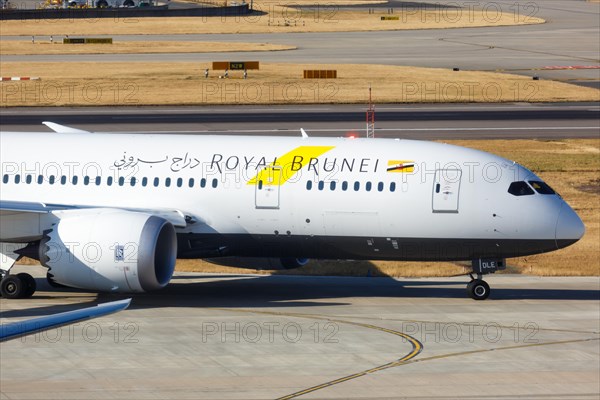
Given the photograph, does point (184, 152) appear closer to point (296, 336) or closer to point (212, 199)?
point (212, 199)

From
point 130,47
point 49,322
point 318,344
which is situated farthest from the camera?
point 130,47

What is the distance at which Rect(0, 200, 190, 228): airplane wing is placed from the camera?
31.3 metres

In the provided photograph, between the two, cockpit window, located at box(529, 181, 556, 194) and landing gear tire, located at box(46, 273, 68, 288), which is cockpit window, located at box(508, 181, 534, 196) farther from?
landing gear tire, located at box(46, 273, 68, 288)

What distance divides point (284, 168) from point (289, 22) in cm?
10692

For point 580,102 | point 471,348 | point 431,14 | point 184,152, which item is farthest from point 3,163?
point 431,14

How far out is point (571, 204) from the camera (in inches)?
1828

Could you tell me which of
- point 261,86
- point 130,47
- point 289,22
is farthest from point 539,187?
point 289,22

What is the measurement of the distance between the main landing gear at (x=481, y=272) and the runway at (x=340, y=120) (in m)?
28.9

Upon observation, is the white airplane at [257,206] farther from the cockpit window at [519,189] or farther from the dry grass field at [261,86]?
the dry grass field at [261,86]

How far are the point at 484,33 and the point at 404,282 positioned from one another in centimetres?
9389

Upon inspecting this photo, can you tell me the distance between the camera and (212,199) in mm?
32375

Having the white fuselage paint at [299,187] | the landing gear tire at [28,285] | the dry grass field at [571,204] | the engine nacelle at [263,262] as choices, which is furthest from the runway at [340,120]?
the landing gear tire at [28,285]

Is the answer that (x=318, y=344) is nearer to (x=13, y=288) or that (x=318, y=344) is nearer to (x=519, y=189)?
(x=519, y=189)

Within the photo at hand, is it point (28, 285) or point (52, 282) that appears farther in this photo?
point (52, 282)
